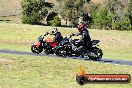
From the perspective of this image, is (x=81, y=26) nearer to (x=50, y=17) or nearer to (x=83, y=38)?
(x=83, y=38)

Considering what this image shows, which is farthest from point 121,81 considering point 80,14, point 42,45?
point 80,14

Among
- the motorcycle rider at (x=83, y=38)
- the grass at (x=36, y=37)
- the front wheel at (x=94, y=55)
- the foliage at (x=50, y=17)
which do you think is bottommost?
the foliage at (x=50, y=17)

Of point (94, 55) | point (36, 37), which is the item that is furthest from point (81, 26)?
point (36, 37)

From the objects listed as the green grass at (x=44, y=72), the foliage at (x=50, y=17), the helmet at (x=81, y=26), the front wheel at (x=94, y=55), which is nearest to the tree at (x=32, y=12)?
the foliage at (x=50, y=17)

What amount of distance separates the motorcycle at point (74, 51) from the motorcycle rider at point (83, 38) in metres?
0.25

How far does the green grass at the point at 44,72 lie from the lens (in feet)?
55.9

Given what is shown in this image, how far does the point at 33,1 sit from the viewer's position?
285 feet

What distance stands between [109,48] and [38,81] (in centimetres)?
3064

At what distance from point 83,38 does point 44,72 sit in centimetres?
686

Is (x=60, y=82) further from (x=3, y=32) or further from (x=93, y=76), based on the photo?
(x=3, y=32)

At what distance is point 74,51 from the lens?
2716 centimetres

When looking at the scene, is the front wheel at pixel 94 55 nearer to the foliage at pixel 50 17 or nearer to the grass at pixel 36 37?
the grass at pixel 36 37

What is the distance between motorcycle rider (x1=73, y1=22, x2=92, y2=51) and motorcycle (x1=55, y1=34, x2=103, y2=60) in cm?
25

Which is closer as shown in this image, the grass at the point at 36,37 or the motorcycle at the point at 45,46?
the motorcycle at the point at 45,46
